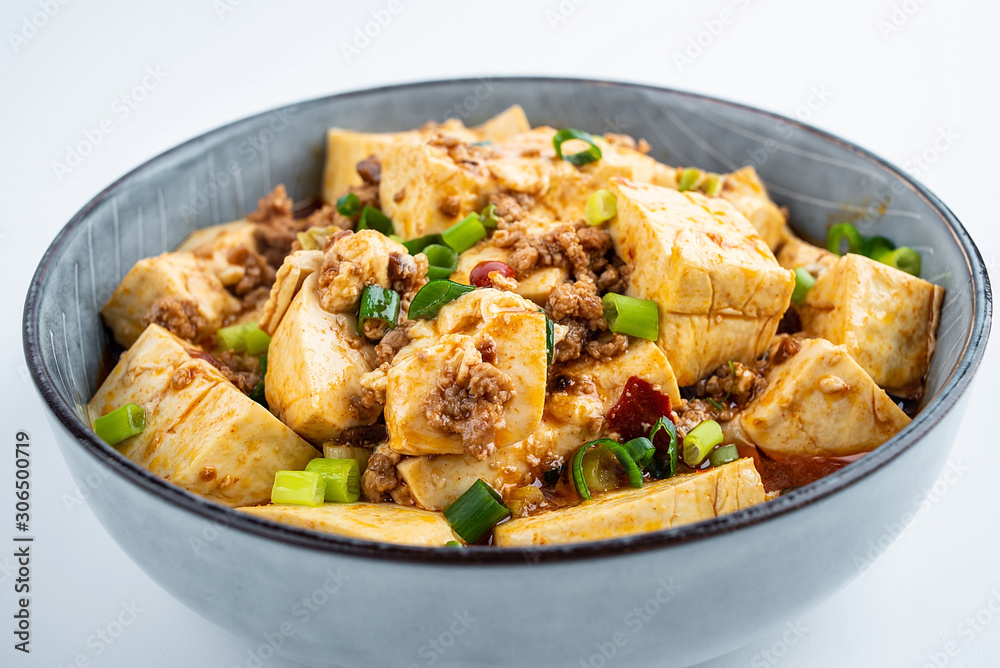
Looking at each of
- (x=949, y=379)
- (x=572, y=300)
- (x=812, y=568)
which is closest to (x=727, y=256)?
(x=572, y=300)

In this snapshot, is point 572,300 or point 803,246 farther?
point 803,246

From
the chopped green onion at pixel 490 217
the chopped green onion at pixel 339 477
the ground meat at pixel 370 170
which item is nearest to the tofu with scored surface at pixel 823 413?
the chopped green onion at pixel 490 217

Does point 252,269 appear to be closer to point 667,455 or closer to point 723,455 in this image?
point 667,455

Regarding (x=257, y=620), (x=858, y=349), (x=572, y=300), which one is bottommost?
(x=257, y=620)

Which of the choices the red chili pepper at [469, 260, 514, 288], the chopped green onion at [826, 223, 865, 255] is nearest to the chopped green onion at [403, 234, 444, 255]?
the red chili pepper at [469, 260, 514, 288]

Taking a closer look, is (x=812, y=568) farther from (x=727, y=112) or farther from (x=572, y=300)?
(x=727, y=112)

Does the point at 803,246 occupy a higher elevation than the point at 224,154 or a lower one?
lower
